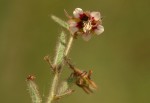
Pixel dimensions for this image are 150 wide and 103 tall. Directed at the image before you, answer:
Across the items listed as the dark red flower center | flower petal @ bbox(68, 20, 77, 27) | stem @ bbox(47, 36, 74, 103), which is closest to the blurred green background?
the dark red flower center

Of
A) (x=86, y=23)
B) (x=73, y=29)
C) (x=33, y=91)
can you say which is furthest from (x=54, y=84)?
(x=86, y=23)

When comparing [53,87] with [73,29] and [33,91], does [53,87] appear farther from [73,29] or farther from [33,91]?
[73,29]

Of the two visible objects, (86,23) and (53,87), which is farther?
(86,23)

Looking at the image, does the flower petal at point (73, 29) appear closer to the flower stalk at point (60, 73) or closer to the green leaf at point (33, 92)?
the flower stalk at point (60, 73)

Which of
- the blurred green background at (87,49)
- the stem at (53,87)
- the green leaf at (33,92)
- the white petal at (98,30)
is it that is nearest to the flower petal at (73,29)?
the white petal at (98,30)

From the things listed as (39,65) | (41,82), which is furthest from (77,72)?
(39,65)

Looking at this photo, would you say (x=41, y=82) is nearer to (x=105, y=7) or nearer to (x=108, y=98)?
(x=108, y=98)

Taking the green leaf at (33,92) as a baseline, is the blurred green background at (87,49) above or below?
above
